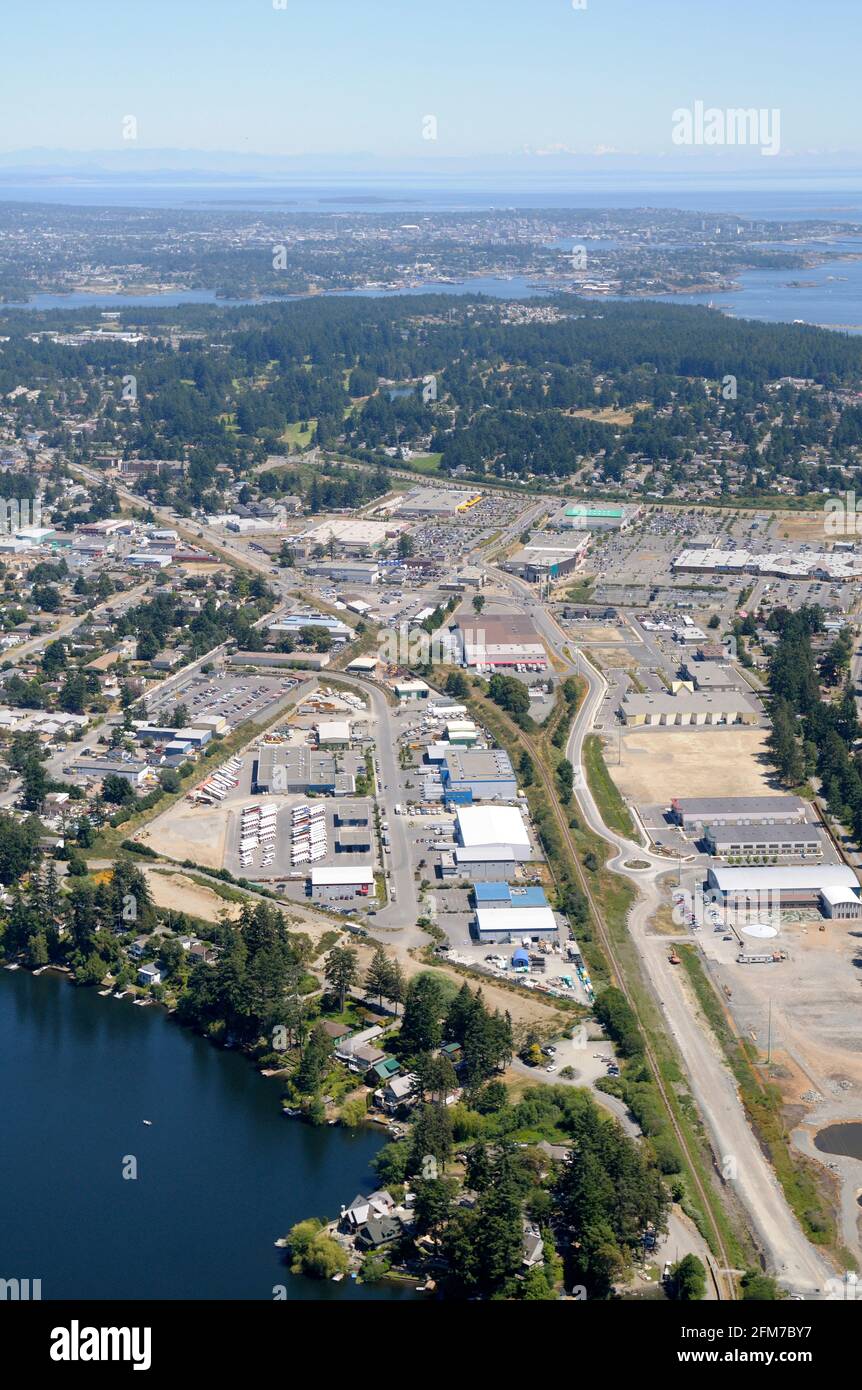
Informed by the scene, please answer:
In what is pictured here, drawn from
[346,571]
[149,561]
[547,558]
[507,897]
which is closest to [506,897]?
[507,897]

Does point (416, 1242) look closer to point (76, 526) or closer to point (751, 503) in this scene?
point (76, 526)

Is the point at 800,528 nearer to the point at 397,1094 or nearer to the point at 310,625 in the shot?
the point at 310,625

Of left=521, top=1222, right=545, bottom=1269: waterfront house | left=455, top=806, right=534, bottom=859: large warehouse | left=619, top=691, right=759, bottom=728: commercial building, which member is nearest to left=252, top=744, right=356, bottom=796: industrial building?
left=455, top=806, right=534, bottom=859: large warehouse

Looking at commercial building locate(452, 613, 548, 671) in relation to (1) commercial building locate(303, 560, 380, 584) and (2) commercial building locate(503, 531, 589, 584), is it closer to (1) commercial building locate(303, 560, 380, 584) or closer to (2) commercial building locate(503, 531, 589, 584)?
(2) commercial building locate(503, 531, 589, 584)

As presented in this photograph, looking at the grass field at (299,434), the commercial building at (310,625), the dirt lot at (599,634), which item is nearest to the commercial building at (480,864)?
the commercial building at (310,625)

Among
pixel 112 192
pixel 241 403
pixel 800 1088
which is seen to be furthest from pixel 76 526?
pixel 112 192
